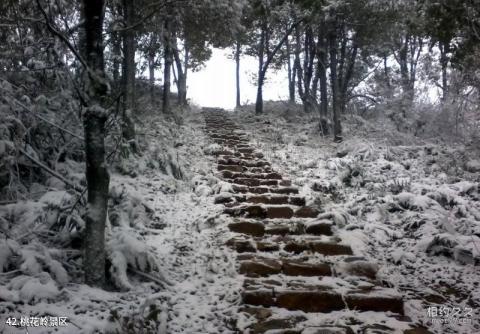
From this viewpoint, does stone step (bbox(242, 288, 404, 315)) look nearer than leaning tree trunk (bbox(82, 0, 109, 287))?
No

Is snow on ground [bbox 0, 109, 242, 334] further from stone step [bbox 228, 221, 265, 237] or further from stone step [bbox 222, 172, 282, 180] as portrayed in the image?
stone step [bbox 222, 172, 282, 180]

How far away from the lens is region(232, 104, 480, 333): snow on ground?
4289 mm

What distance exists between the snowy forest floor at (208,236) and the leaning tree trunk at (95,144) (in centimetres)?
27

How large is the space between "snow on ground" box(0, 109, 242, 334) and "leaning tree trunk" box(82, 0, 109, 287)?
26cm

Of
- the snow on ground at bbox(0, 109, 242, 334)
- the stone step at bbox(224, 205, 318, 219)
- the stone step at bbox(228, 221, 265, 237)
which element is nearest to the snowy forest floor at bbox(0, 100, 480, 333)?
the snow on ground at bbox(0, 109, 242, 334)

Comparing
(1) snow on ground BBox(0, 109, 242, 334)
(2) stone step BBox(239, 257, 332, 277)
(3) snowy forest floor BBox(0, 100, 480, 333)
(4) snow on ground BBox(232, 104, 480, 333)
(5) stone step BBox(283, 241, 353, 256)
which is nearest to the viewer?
(1) snow on ground BBox(0, 109, 242, 334)

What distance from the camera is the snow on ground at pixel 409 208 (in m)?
4.29

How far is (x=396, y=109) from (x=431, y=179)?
21.6 feet

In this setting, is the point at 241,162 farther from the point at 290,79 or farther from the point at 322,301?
the point at 290,79

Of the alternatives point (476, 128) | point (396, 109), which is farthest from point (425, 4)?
point (396, 109)

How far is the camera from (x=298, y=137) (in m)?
11.9

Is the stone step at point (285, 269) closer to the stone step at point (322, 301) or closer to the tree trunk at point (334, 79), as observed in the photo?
the stone step at point (322, 301)

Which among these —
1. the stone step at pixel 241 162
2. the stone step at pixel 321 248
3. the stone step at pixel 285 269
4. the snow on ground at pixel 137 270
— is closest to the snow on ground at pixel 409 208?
the stone step at pixel 321 248

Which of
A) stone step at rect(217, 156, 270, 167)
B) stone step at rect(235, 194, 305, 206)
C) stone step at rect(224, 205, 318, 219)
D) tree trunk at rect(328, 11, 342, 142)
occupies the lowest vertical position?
stone step at rect(224, 205, 318, 219)
